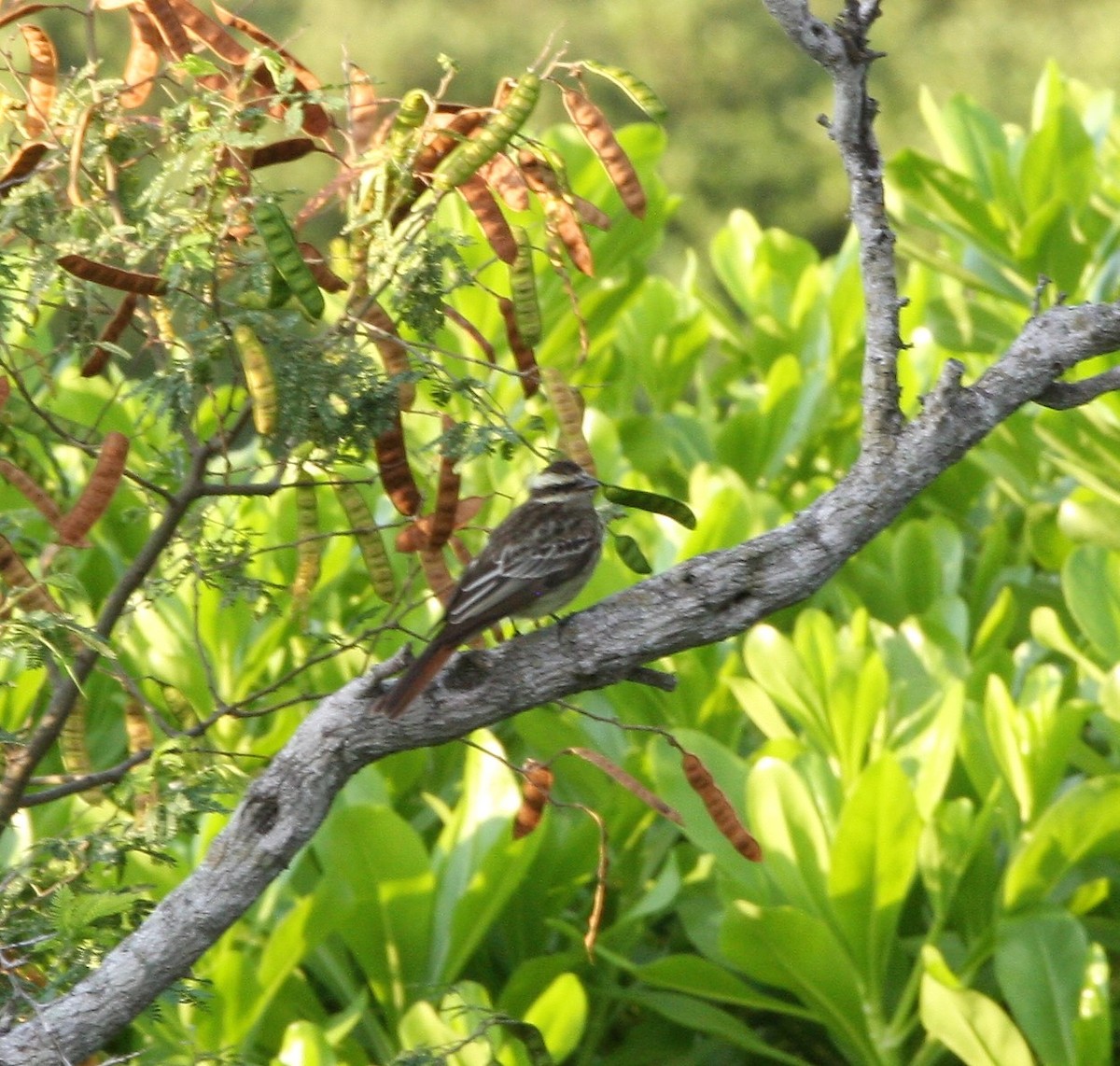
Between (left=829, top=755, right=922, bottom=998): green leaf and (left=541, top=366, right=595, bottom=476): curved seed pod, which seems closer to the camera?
(left=541, top=366, right=595, bottom=476): curved seed pod

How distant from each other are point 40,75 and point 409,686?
121 centimetres

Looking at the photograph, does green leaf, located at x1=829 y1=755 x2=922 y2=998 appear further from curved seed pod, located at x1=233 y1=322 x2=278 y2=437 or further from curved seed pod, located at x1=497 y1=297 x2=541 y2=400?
curved seed pod, located at x1=233 y1=322 x2=278 y2=437

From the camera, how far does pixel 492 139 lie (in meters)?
2.24

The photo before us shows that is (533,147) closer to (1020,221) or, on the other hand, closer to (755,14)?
(1020,221)

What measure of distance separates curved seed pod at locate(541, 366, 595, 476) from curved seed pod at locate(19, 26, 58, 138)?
94 cm

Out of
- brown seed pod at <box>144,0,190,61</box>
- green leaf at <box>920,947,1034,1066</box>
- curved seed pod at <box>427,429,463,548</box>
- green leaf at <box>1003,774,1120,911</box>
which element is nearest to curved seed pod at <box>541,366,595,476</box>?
A: curved seed pod at <box>427,429,463,548</box>

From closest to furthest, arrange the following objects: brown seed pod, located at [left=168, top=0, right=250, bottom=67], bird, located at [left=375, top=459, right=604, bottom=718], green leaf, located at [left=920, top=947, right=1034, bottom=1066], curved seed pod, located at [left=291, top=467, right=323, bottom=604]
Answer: brown seed pod, located at [left=168, top=0, right=250, bottom=67]
curved seed pod, located at [left=291, top=467, right=323, bottom=604]
bird, located at [left=375, top=459, right=604, bottom=718]
green leaf, located at [left=920, top=947, right=1034, bottom=1066]

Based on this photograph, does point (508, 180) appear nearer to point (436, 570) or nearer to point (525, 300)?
point (525, 300)

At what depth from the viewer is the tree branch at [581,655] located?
2.20 m

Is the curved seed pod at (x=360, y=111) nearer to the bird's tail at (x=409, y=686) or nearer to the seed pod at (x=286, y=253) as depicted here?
the seed pod at (x=286, y=253)

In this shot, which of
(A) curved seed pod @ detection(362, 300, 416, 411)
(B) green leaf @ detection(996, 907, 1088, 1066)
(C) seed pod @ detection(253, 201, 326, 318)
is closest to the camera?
(C) seed pod @ detection(253, 201, 326, 318)

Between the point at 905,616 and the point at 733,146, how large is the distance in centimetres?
1403

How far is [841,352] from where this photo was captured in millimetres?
5391

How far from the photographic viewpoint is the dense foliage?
238cm
